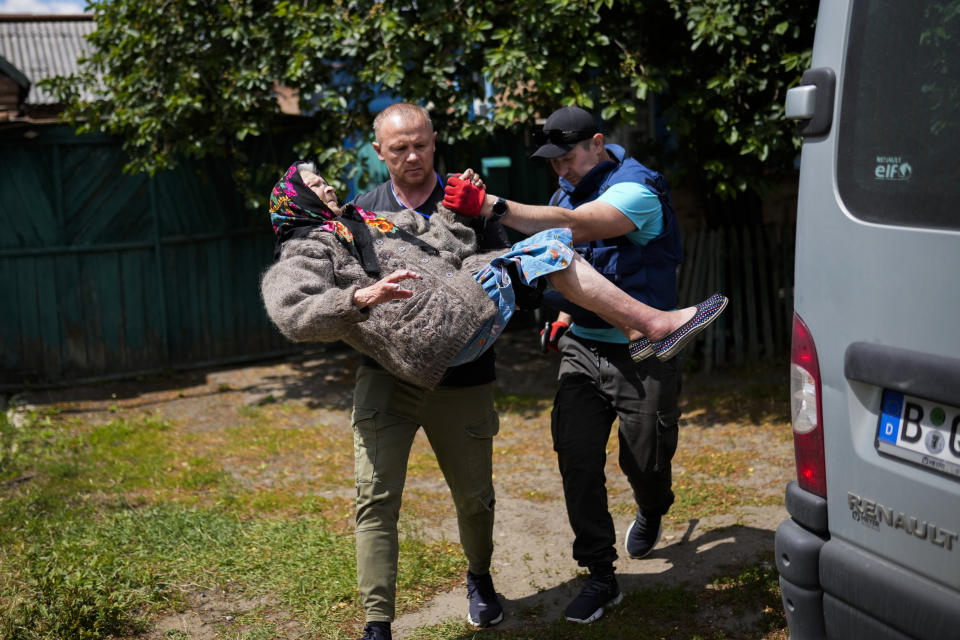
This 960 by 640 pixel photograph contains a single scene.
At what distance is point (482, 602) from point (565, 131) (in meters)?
1.98

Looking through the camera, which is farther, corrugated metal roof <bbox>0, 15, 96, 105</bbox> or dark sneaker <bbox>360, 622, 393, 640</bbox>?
corrugated metal roof <bbox>0, 15, 96, 105</bbox>

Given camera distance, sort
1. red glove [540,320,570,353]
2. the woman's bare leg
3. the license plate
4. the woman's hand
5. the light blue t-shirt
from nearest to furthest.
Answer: the license plate → the woman's hand → the woman's bare leg → the light blue t-shirt → red glove [540,320,570,353]

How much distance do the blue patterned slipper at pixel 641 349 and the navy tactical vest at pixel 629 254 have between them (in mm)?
318

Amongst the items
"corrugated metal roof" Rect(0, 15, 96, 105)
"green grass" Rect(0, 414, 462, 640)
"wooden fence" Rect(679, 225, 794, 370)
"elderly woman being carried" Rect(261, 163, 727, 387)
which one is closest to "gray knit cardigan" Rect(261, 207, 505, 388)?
"elderly woman being carried" Rect(261, 163, 727, 387)

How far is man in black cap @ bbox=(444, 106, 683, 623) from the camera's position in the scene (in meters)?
3.82

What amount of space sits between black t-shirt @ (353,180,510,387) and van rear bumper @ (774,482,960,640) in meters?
1.28

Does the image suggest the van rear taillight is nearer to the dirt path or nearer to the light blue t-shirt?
the light blue t-shirt

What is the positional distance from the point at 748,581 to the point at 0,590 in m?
3.25

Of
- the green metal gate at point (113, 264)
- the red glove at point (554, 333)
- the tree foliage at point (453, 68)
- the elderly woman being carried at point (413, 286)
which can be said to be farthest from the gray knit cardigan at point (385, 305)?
the green metal gate at point (113, 264)

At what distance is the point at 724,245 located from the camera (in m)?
8.35

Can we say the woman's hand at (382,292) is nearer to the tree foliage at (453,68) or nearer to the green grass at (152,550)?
the green grass at (152,550)

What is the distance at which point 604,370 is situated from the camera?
3893mm

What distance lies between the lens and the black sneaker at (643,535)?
4.43 m

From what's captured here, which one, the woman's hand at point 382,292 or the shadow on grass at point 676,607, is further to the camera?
the shadow on grass at point 676,607
